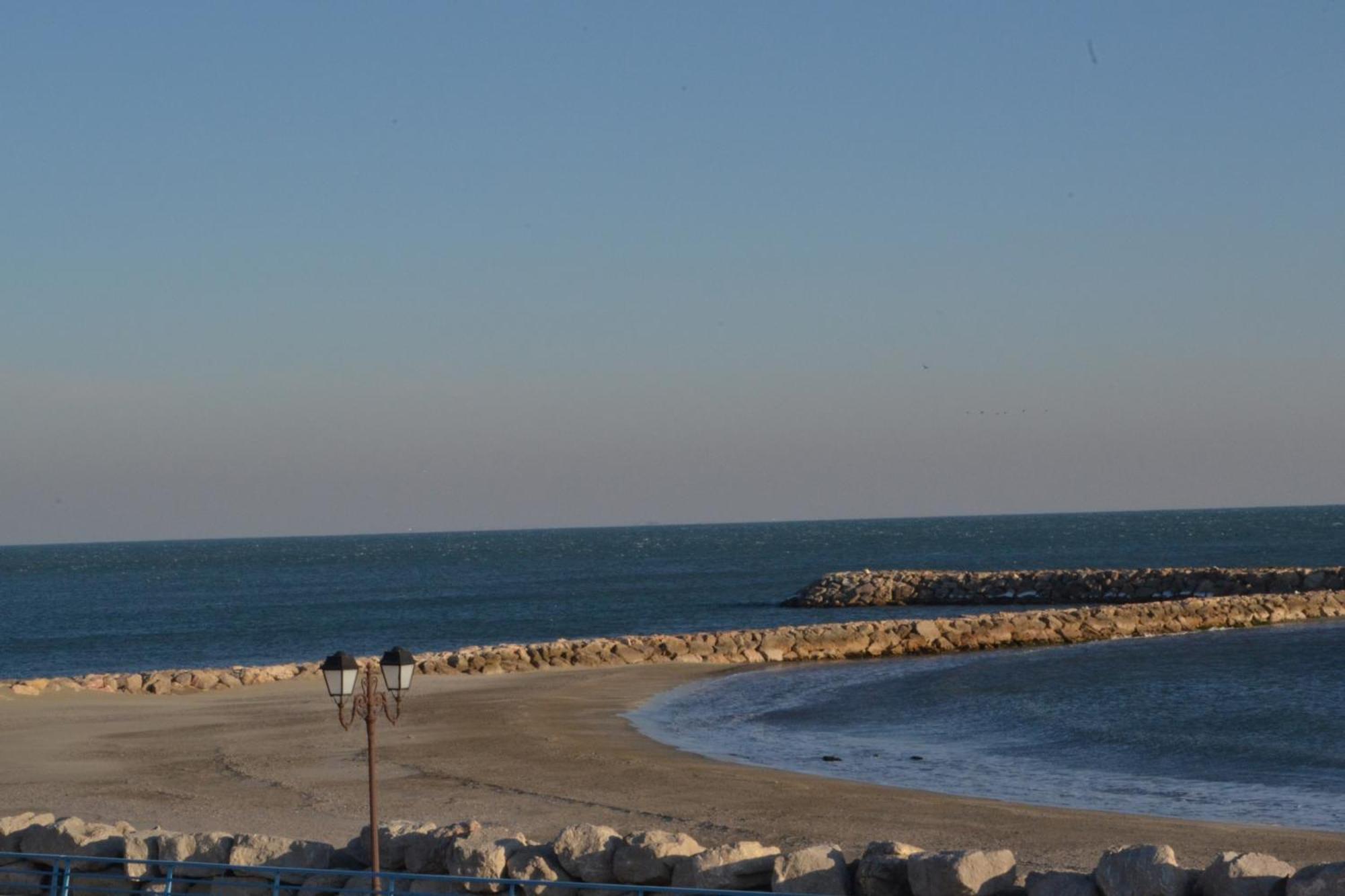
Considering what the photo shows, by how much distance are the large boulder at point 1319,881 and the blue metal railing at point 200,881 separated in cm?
289

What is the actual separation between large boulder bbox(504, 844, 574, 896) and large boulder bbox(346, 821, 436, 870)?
87 centimetres

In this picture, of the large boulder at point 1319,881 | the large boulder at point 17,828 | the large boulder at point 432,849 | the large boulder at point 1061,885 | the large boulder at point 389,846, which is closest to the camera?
the large boulder at point 1319,881

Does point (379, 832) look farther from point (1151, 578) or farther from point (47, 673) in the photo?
point (1151, 578)

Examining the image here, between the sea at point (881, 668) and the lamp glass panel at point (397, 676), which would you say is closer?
the lamp glass panel at point (397, 676)

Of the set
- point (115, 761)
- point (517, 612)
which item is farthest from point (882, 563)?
point (115, 761)

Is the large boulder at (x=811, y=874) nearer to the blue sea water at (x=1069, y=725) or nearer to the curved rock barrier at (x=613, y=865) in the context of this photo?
the curved rock barrier at (x=613, y=865)

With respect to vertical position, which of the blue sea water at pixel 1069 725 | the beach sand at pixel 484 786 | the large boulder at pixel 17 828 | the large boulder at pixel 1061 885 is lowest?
the blue sea water at pixel 1069 725

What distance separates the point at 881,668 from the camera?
36.9 m

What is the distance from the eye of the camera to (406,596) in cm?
9038

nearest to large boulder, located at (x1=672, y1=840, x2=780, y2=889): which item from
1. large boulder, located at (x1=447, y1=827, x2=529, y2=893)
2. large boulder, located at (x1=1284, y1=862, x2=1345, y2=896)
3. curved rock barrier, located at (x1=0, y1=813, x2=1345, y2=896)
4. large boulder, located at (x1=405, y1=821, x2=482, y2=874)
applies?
curved rock barrier, located at (x1=0, y1=813, x2=1345, y2=896)

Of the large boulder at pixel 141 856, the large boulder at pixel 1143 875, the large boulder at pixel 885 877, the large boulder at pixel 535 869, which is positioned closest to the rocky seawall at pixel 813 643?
the large boulder at pixel 141 856

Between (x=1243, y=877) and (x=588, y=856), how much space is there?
4.13 meters

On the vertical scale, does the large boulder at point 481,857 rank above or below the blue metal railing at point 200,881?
above

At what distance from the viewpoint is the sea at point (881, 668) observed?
20.5 metres
